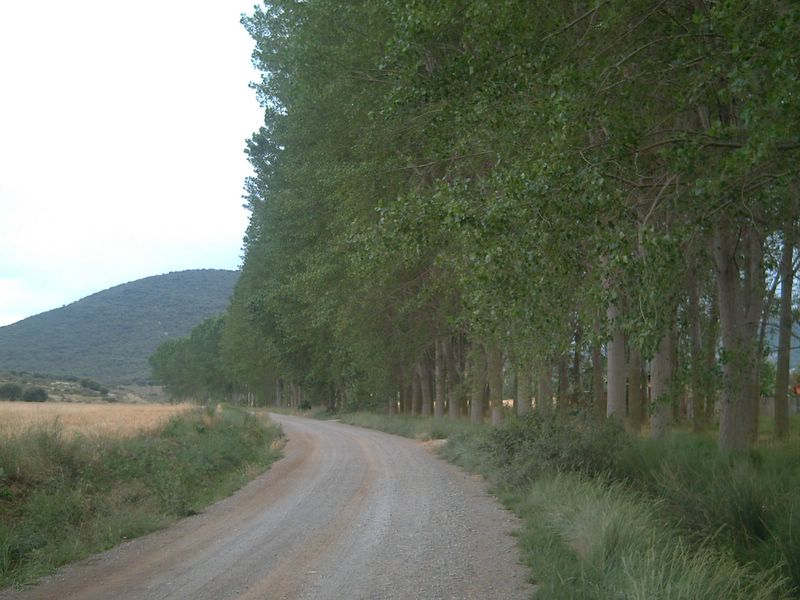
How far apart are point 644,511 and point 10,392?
51889 mm

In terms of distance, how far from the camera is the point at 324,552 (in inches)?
349

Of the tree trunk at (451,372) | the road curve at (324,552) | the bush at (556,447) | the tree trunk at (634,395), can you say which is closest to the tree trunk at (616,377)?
the tree trunk at (634,395)

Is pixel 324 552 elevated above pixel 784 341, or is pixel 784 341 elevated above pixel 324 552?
pixel 784 341

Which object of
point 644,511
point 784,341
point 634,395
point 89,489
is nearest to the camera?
point 644,511

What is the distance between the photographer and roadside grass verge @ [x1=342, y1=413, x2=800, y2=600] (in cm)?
643

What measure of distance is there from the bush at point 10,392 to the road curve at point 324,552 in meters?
42.4

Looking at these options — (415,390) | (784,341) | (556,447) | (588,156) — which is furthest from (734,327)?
(415,390)

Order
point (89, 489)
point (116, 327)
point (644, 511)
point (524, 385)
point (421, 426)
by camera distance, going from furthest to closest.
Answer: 1. point (116, 327)
2. point (421, 426)
3. point (524, 385)
4. point (89, 489)
5. point (644, 511)

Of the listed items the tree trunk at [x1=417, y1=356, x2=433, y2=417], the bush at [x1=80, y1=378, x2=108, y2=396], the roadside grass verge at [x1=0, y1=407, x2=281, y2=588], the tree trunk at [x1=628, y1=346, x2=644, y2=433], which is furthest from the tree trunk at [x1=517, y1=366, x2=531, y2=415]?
the bush at [x1=80, y1=378, x2=108, y2=396]

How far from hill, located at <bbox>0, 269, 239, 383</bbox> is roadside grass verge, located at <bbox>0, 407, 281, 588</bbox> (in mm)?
64516

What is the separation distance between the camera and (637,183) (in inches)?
371

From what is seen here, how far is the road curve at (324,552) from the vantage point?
7305 mm

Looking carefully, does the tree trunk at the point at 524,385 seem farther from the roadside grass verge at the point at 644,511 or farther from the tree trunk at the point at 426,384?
the tree trunk at the point at 426,384

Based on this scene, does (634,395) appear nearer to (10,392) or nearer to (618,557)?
(618,557)
